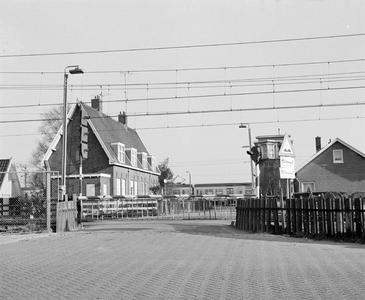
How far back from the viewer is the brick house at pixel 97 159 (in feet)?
143

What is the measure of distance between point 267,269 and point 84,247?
20.4 feet

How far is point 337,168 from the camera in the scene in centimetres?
4997

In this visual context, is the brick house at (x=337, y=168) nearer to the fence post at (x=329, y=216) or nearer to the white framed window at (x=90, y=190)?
the white framed window at (x=90, y=190)

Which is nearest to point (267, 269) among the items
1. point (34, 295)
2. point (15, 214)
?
point (34, 295)

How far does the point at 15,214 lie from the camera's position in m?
Result: 21.1

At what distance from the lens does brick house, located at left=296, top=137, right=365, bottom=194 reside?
1953 inches

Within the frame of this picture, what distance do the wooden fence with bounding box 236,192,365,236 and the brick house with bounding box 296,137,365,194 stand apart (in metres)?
31.6

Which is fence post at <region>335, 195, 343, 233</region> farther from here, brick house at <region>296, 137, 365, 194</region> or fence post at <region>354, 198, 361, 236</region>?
brick house at <region>296, 137, 365, 194</region>

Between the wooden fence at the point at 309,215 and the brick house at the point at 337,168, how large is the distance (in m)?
31.6

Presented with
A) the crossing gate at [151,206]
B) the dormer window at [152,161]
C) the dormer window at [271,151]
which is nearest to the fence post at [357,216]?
the crossing gate at [151,206]

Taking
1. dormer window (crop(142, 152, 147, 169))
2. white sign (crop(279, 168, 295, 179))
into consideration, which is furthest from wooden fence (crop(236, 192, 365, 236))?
dormer window (crop(142, 152, 147, 169))

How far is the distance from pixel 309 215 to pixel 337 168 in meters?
35.2

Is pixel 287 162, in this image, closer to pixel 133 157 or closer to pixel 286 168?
pixel 286 168

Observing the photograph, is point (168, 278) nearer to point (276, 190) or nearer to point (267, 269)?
point (267, 269)
